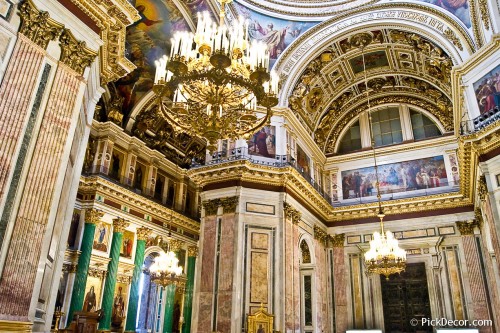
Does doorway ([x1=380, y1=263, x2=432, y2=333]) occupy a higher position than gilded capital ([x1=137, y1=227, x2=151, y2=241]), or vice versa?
gilded capital ([x1=137, y1=227, x2=151, y2=241])

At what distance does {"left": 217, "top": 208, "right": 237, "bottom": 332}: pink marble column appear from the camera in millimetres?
10195

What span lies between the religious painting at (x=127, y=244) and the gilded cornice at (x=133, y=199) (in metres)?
1.07

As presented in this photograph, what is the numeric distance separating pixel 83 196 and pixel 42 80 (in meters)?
9.26

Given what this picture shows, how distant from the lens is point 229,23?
12984 millimetres

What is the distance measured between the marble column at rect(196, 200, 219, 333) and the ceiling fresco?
4864 mm

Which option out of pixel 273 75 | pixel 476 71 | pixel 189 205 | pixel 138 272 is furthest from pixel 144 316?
pixel 476 71

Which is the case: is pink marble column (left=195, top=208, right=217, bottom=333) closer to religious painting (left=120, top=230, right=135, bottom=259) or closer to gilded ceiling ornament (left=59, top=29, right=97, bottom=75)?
religious painting (left=120, top=230, right=135, bottom=259)

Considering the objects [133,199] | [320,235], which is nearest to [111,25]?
[133,199]

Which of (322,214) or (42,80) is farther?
(322,214)

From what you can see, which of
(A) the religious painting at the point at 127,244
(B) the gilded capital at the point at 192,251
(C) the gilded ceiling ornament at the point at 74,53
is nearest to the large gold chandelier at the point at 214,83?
(C) the gilded ceiling ornament at the point at 74,53

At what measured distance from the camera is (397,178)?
15258 millimetres

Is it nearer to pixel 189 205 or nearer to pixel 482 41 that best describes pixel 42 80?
pixel 482 41

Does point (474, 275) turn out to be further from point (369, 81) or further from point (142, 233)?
point (142, 233)

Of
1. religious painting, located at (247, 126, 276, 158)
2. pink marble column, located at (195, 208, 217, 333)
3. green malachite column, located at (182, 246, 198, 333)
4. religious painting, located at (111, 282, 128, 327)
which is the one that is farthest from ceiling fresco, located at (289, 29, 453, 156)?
religious painting, located at (111, 282, 128, 327)
